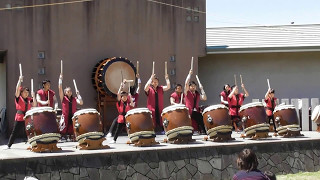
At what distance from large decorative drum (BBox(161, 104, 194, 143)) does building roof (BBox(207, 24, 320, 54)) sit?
5343mm

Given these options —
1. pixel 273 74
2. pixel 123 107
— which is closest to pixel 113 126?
pixel 123 107

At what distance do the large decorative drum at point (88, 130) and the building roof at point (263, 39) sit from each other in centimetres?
635

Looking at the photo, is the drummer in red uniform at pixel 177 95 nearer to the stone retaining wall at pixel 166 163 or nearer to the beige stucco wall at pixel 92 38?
the stone retaining wall at pixel 166 163

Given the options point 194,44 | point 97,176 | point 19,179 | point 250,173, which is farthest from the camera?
point 194,44

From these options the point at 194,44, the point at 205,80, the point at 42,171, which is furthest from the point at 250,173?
the point at 205,80

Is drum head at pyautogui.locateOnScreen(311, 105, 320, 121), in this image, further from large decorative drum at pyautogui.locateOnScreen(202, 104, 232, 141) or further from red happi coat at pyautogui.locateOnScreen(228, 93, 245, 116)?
large decorative drum at pyautogui.locateOnScreen(202, 104, 232, 141)

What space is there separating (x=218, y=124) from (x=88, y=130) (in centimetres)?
253

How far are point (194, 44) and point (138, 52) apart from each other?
1.66 meters

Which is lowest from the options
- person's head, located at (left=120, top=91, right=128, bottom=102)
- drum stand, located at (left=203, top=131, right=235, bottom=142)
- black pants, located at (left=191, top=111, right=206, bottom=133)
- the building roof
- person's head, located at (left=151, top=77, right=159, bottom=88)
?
drum stand, located at (left=203, top=131, right=235, bottom=142)

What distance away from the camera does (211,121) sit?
11.5 metres

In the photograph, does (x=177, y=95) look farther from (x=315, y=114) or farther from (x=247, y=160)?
(x=247, y=160)

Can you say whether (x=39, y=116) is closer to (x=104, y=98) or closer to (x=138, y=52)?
(x=104, y=98)

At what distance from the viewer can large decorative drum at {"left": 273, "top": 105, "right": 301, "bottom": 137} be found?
12367 mm

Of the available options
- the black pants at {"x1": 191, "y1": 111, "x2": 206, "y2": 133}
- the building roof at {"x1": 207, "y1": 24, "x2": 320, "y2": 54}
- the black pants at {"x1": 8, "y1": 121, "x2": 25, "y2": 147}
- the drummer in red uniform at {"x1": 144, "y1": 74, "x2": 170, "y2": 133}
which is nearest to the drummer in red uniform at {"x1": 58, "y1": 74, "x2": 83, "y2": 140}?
the black pants at {"x1": 8, "y1": 121, "x2": 25, "y2": 147}
